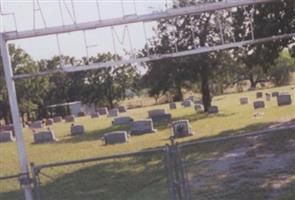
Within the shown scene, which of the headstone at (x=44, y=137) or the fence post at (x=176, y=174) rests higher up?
the fence post at (x=176, y=174)

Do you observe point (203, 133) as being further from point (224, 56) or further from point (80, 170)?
point (224, 56)

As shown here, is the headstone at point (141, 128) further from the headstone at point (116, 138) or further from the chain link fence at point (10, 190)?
the chain link fence at point (10, 190)

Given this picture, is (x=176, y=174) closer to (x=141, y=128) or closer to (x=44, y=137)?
(x=141, y=128)

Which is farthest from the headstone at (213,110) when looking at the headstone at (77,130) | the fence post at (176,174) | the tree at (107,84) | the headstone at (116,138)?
the tree at (107,84)

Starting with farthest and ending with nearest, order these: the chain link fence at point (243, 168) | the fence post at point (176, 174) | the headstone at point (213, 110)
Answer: the headstone at point (213, 110), the chain link fence at point (243, 168), the fence post at point (176, 174)

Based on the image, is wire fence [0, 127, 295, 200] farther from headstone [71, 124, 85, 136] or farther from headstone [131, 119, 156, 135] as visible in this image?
headstone [71, 124, 85, 136]

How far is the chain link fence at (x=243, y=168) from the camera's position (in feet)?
39.4

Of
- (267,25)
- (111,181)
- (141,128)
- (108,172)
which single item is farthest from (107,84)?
(111,181)

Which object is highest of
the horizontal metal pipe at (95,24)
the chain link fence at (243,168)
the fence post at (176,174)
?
the horizontal metal pipe at (95,24)

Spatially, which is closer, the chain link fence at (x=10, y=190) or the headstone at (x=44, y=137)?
the chain link fence at (x=10, y=190)

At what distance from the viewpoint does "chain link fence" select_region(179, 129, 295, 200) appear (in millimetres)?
12023

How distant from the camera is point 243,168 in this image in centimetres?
1584

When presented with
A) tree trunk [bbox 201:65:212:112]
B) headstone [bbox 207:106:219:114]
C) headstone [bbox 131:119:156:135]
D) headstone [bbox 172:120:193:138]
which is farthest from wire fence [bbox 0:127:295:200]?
tree trunk [bbox 201:65:212:112]

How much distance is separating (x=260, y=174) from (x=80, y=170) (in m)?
6.78
